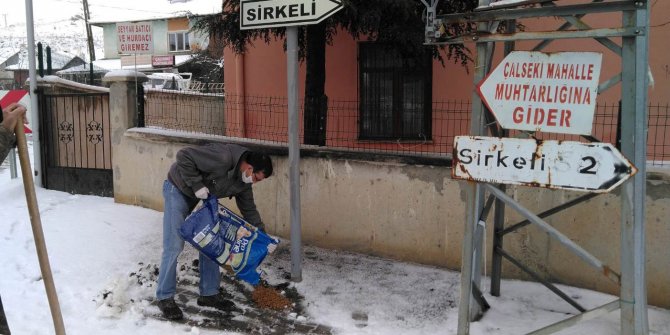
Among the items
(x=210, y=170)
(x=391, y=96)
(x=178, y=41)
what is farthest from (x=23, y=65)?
(x=210, y=170)

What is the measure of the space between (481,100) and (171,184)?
2.41 meters

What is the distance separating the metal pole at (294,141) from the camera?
457 cm

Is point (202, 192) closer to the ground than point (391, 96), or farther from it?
closer to the ground

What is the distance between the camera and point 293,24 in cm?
438

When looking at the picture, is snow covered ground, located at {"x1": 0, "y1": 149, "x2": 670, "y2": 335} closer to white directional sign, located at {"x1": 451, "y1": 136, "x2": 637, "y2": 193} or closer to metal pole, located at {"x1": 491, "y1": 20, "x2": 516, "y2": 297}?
metal pole, located at {"x1": 491, "y1": 20, "x2": 516, "y2": 297}

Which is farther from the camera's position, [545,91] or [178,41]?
[178,41]

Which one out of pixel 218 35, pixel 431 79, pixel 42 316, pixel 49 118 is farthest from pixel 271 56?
pixel 42 316

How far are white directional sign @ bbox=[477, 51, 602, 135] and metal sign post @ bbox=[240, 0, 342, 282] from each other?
159cm

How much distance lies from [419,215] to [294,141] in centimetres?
144

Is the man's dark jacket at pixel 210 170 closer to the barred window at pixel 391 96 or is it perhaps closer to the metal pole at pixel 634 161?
the metal pole at pixel 634 161

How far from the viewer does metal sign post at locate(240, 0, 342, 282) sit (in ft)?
14.1

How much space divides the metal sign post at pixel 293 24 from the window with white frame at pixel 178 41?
35939 mm

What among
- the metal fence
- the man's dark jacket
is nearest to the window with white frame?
the metal fence

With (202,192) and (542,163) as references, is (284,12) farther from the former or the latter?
(542,163)
